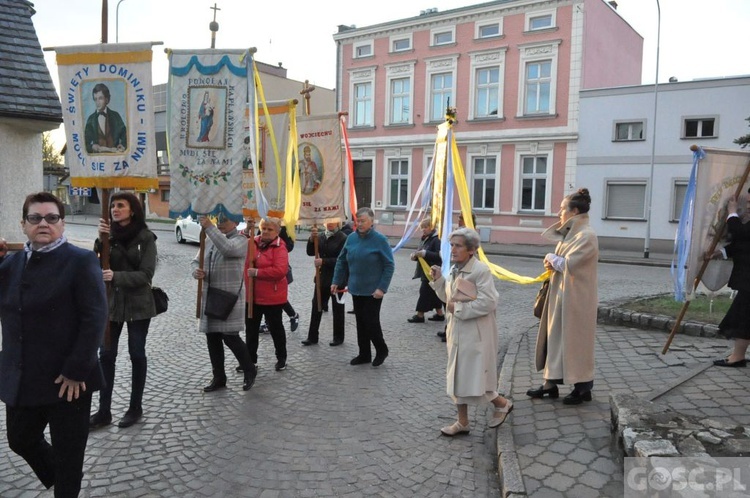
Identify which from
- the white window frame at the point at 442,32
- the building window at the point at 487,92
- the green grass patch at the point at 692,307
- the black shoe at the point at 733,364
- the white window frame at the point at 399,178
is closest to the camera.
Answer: the black shoe at the point at 733,364

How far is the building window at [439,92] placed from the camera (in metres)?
28.1

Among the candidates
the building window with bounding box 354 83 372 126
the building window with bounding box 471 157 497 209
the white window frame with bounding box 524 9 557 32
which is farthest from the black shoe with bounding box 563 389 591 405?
the building window with bounding box 354 83 372 126

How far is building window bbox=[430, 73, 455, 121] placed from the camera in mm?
28062

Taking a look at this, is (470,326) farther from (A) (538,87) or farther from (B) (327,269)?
(A) (538,87)

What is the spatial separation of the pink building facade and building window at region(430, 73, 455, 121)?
50 millimetres

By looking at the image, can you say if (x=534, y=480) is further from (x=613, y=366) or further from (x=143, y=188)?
(x=143, y=188)

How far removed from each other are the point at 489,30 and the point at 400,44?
189 inches

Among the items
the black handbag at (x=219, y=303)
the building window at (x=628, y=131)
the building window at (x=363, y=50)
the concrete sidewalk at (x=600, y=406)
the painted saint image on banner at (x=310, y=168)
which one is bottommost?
the concrete sidewalk at (x=600, y=406)

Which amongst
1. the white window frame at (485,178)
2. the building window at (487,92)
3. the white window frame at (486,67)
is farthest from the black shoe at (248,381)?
the building window at (487,92)

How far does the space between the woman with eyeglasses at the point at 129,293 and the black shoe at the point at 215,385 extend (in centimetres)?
87

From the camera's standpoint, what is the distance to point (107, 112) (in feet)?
17.4

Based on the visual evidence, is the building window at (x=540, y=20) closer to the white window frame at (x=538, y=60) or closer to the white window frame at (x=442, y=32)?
the white window frame at (x=538, y=60)

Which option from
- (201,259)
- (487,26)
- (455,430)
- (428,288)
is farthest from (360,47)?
(455,430)

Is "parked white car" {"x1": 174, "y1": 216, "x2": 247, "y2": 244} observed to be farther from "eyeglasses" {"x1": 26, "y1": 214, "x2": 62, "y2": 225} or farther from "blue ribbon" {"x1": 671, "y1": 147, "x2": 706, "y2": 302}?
"eyeglasses" {"x1": 26, "y1": 214, "x2": 62, "y2": 225}
